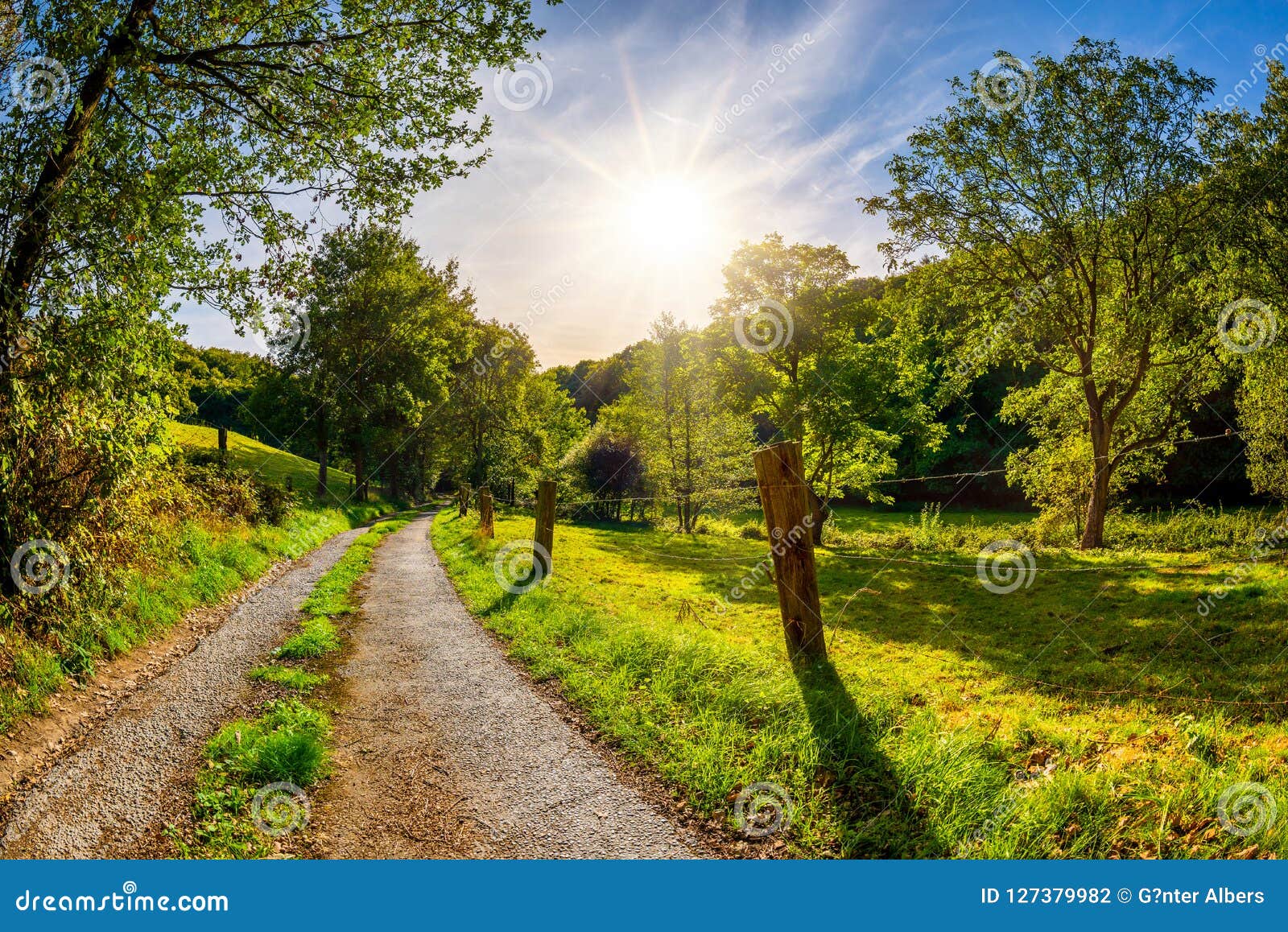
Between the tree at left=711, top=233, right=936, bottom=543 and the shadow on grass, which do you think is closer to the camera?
the shadow on grass

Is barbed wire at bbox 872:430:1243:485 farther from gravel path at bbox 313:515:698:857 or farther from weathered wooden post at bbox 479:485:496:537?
weathered wooden post at bbox 479:485:496:537

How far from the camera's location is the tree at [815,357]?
2550 cm

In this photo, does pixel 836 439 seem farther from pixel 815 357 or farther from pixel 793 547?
pixel 793 547

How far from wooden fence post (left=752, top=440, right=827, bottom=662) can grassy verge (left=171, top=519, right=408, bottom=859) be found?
14.7 feet

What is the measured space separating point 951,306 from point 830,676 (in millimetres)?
18128

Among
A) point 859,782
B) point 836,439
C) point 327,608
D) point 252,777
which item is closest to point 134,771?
point 252,777

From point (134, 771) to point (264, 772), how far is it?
38.6 inches

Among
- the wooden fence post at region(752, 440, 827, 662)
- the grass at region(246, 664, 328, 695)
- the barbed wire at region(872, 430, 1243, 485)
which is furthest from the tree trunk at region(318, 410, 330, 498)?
the wooden fence post at region(752, 440, 827, 662)

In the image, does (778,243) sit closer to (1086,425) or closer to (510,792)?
(1086,425)

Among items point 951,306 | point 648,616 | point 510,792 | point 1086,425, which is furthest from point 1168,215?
point 510,792

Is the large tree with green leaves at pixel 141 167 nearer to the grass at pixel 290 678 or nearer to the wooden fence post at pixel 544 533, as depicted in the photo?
the grass at pixel 290 678

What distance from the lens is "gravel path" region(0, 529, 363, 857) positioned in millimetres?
3717

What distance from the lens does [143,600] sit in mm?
7746

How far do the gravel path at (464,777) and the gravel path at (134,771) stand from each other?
3.46ft
